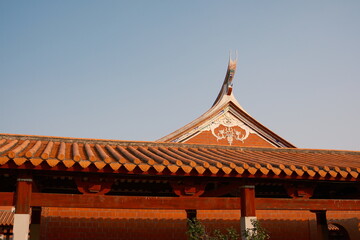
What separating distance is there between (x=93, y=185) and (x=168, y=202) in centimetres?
107

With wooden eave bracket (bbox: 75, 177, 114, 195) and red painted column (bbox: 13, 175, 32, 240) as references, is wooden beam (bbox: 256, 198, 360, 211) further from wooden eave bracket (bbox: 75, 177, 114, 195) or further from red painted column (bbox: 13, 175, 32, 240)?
red painted column (bbox: 13, 175, 32, 240)

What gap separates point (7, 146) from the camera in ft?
20.6

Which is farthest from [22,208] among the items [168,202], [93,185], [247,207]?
[247,207]

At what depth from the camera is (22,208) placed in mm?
5363

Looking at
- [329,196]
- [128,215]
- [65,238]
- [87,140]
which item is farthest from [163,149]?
[329,196]

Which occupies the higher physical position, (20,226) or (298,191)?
(298,191)

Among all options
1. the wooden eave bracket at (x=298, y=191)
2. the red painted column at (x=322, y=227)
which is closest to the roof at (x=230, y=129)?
the red painted column at (x=322, y=227)

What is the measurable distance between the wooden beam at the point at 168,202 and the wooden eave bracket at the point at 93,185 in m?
0.16

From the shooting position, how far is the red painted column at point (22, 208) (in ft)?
17.2

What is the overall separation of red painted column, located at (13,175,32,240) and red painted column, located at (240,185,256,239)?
9.67ft

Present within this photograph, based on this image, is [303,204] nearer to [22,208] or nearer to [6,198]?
[22,208]

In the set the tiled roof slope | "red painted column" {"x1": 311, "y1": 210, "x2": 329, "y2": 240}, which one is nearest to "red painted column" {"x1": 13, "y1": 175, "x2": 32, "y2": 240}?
the tiled roof slope

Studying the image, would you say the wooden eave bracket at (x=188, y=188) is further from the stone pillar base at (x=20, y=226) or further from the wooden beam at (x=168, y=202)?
the stone pillar base at (x=20, y=226)

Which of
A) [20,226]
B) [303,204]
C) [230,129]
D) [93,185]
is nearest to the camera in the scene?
[20,226]
